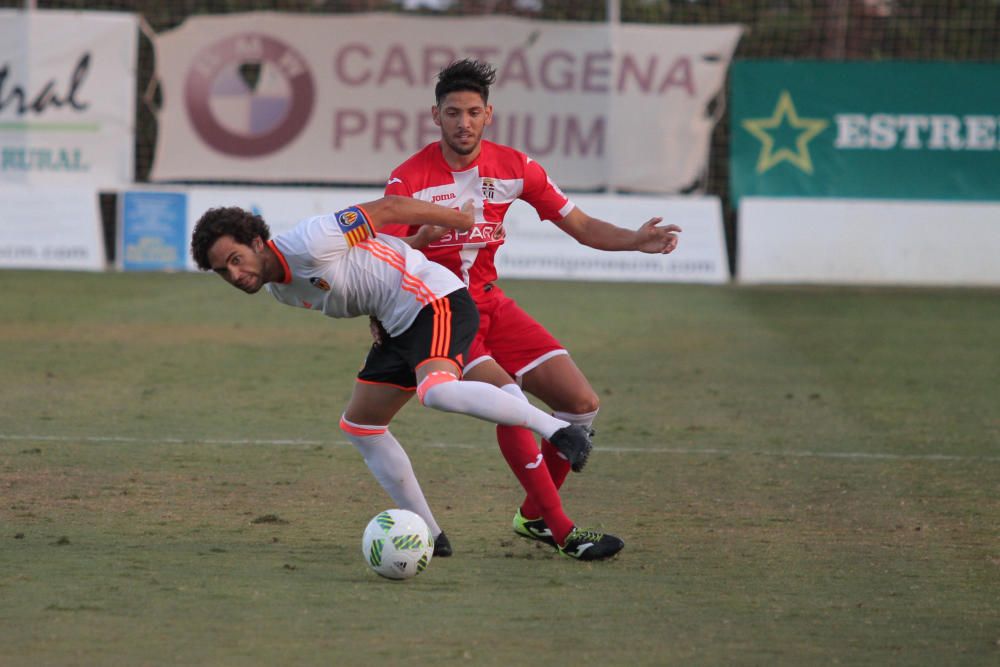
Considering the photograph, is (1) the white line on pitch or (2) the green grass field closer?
(2) the green grass field

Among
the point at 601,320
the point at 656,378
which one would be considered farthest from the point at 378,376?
the point at 601,320

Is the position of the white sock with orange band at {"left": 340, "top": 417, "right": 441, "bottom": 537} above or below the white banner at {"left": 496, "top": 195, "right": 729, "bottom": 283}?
above

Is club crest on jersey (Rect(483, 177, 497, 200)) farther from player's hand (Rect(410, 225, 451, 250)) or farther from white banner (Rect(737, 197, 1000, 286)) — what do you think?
white banner (Rect(737, 197, 1000, 286))

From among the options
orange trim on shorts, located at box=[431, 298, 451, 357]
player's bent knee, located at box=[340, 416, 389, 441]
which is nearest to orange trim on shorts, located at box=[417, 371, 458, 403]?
orange trim on shorts, located at box=[431, 298, 451, 357]

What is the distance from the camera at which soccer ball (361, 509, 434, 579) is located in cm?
554

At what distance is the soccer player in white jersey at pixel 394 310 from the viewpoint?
18.2 ft


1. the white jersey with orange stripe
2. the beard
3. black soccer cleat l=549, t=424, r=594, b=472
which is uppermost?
the beard

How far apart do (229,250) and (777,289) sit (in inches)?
614

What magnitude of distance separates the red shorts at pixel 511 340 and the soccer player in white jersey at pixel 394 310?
0.23 meters

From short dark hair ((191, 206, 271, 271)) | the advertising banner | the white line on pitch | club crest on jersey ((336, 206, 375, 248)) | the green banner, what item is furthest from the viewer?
the green banner

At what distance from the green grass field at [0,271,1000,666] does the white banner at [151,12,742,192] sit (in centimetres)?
783

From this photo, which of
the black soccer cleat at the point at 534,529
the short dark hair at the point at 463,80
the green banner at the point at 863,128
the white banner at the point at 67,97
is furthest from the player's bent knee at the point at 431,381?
the white banner at the point at 67,97

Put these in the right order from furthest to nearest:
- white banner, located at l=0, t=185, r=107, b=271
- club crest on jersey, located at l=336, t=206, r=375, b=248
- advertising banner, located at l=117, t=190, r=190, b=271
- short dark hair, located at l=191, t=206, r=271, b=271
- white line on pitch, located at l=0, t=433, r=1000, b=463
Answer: advertising banner, located at l=117, t=190, r=190, b=271
white banner, located at l=0, t=185, r=107, b=271
white line on pitch, located at l=0, t=433, r=1000, b=463
club crest on jersey, located at l=336, t=206, r=375, b=248
short dark hair, located at l=191, t=206, r=271, b=271

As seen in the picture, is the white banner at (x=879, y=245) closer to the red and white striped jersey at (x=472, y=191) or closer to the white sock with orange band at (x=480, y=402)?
the red and white striped jersey at (x=472, y=191)
